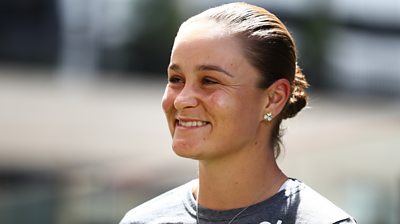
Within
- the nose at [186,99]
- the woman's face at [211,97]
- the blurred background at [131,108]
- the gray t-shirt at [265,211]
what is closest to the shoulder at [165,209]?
the gray t-shirt at [265,211]

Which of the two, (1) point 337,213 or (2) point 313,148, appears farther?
(2) point 313,148

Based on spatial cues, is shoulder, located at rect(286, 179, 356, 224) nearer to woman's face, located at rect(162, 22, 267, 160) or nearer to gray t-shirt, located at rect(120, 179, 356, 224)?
gray t-shirt, located at rect(120, 179, 356, 224)

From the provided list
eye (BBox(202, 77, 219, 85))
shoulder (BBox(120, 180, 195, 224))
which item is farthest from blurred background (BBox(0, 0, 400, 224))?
eye (BBox(202, 77, 219, 85))

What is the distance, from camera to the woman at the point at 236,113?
293 centimetres

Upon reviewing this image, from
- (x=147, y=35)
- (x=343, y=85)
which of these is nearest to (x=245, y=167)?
(x=147, y=35)

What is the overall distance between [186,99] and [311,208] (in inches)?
17.7

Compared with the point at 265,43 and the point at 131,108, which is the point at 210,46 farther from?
the point at 131,108

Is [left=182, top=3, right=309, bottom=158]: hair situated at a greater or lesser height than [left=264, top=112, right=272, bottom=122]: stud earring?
greater

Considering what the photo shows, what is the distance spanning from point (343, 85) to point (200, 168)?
2397 cm

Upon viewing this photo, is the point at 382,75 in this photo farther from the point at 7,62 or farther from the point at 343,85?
the point at 7,62

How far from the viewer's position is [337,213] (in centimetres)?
289

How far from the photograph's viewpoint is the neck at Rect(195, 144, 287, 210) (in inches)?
119

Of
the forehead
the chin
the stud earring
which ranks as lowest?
the chin

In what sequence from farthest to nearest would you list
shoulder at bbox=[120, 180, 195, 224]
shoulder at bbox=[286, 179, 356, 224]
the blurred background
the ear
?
the blurred background, shoulder at bbox=[120, 180, 195, 224], the ear, shoulder at bbox=[286, 179, 356, 224]
